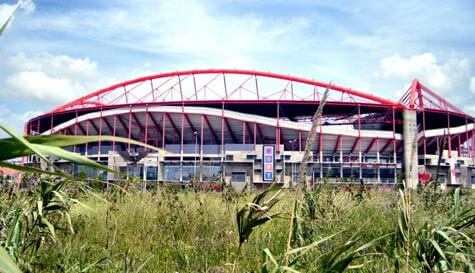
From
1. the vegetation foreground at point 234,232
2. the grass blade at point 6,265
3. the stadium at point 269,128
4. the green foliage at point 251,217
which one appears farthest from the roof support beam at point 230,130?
the grass blade at point 6,265

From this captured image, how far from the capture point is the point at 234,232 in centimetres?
457

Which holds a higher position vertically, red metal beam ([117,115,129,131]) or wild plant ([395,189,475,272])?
red metal beam ([117,115,129,131])

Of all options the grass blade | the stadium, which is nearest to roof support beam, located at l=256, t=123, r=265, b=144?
the stadium

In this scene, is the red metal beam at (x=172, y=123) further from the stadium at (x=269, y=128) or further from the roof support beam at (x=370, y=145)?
the roof support beam at (x=370, y=145)

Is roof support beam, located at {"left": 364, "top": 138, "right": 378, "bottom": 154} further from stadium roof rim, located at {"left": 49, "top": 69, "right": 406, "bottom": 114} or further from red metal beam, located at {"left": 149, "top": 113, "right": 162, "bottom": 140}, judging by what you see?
red metal beam, located at {"left": 149, "top": 113, "right": 162, "bottom": 140}

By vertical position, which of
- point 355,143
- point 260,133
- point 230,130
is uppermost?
point 230,130

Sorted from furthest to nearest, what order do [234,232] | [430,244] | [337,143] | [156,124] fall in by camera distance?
[156,124] < [337,143] < [234,232] < [430,244]

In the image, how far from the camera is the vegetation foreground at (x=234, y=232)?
1.86 meters

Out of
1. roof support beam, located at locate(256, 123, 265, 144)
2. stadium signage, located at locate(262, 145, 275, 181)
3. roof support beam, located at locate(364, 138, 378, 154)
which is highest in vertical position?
roof support beam, located at locate(256, 123, 265, 144)

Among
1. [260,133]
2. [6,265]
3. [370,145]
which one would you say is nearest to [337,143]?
[370,145]

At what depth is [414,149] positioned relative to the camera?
1.93 metres

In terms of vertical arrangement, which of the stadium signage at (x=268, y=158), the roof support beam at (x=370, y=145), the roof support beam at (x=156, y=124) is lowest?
the stadium signage at (x=268, y=158)

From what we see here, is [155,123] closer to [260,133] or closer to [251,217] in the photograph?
[260,133]

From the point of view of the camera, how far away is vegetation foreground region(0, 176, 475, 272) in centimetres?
186
